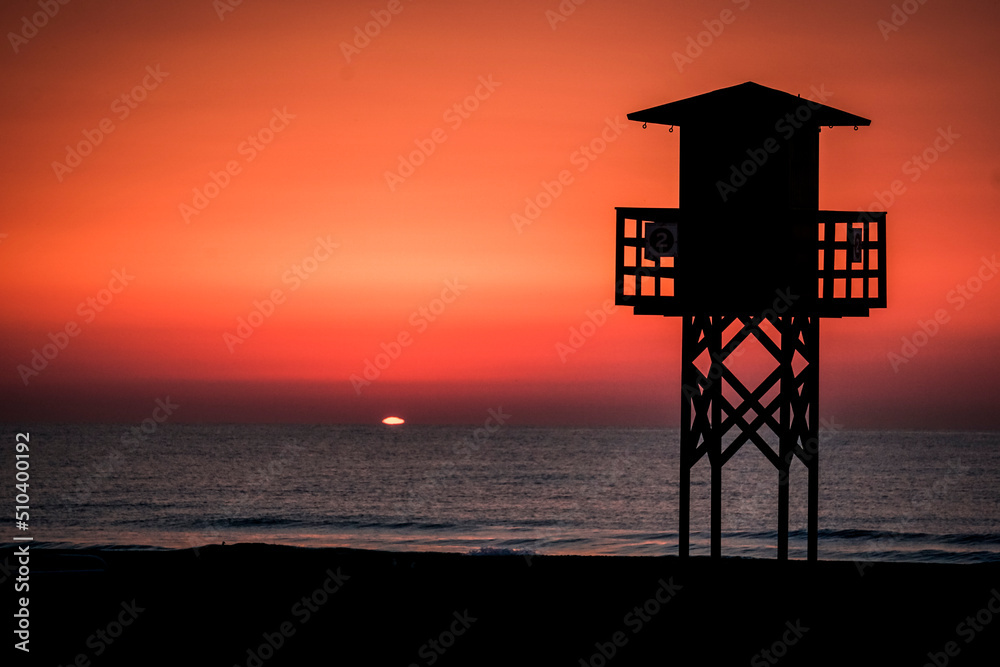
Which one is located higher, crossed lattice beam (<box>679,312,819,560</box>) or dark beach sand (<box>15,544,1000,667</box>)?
crossed lattice beam (<box>679,312,819,560</box>)

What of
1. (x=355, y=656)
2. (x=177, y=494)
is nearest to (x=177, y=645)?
(x=355, y=656)

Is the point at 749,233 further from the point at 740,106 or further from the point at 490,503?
the point at 490,503

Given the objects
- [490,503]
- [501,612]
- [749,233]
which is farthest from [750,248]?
[490,503]

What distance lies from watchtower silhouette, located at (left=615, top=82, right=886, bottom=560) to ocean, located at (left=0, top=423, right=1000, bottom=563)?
2024cm

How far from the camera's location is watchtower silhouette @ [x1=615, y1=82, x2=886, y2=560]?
1667 centimetres

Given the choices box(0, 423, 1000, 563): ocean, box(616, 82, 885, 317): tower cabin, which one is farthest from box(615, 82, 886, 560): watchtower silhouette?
box(0, 423, 1000, 563): ocean

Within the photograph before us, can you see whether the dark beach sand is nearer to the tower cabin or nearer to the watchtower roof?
the tower cabin

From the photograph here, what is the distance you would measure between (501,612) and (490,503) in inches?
1842

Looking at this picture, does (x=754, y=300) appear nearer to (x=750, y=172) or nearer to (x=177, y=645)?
(x=750, y=172)

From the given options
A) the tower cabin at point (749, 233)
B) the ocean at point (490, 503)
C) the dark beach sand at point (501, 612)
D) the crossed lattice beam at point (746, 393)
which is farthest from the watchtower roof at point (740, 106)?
the ocean at point (490, 503)

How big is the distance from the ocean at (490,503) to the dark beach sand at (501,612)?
20479 mm

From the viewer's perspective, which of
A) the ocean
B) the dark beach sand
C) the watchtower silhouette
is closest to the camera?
the dark beach sand

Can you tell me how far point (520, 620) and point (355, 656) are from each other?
2422 millimetres

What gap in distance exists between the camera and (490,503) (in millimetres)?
60594
